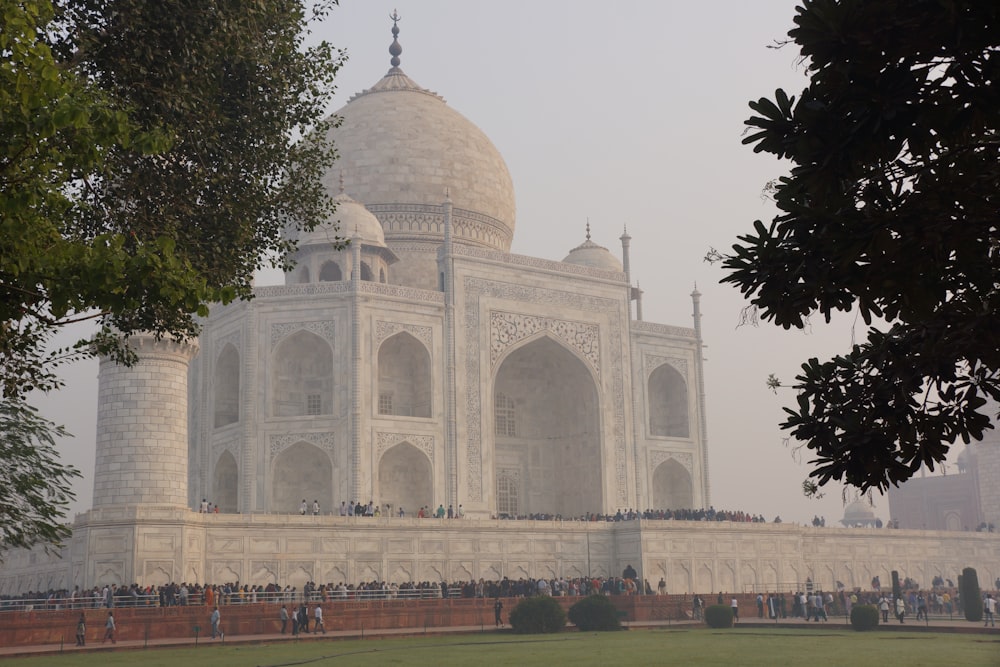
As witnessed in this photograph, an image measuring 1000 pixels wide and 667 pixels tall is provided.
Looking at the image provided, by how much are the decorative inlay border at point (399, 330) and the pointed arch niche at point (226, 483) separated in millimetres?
5243

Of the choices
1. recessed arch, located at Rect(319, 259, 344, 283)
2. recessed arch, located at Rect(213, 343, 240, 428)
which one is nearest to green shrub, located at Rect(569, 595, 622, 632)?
recessed arch, located at Rect(213, 343, 240, 428)

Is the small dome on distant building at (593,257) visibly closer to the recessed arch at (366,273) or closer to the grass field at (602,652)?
the recessed arch at (366,273)

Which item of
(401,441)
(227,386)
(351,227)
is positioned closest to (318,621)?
(401,441)

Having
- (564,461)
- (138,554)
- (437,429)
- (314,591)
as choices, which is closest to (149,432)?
(138,554)

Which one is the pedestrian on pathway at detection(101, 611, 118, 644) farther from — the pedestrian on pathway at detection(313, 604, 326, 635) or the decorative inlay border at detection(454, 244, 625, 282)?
the decorative inlay border at detection(454, 244, 625, 282)

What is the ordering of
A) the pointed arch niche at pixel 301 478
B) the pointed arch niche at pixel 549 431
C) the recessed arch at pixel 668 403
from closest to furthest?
the pointed arch niche at pixel 301 478, the pointed arch niche at pixel 549 431, the recessed arch at pixel 668 403

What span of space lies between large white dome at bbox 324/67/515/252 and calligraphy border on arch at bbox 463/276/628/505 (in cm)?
439

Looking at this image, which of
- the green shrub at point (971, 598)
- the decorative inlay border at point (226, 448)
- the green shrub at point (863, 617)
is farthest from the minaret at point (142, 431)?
the green shrub at point (971, 598)

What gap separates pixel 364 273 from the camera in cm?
3309

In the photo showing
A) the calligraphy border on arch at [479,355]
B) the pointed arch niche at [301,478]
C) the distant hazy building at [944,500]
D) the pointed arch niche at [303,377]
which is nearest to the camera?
the pointed arch niche at [301,478]

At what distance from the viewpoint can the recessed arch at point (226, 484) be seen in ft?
101

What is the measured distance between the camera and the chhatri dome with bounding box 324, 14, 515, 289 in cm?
3628

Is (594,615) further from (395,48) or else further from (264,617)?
(395,48)

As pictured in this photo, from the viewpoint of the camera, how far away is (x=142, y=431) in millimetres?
22422
